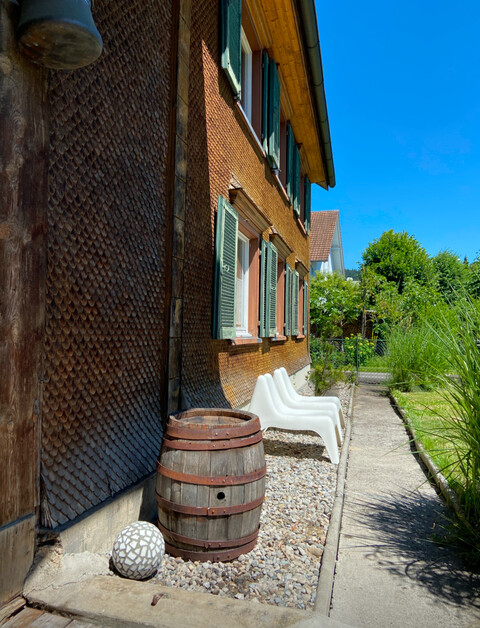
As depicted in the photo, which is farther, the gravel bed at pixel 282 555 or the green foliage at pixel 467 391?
the green foliage at pixel 467 391

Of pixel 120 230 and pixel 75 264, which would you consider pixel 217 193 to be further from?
pixel 75 264

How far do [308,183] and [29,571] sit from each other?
12446 millimetres

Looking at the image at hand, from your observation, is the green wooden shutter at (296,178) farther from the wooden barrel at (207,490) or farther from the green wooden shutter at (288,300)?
the wooden barrel at (207,490)

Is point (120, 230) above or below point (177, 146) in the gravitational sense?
below

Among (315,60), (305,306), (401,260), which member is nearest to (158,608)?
(315,60)

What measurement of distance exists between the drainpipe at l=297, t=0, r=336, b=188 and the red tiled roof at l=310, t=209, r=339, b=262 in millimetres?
17283

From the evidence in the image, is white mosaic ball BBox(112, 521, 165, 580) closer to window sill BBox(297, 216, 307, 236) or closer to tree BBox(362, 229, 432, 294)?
→ window sill BBox(297, 216, 307, 236)

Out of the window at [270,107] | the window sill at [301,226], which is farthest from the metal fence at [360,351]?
the window at [270,107]

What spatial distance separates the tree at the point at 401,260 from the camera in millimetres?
25784

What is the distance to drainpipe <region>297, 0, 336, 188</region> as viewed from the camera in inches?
259

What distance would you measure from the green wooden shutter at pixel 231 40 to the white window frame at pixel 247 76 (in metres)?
1.04

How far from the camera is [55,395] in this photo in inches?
94.9

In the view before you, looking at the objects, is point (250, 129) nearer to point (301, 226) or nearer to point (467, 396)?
point (467, 396)

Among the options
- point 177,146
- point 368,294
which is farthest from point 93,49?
point 368,294
